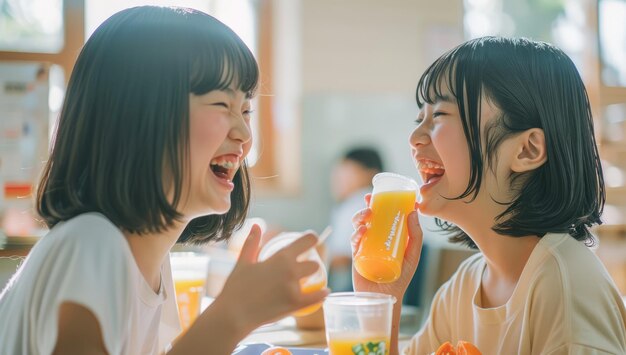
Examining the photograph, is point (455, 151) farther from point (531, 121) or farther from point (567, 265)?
point (567, 265)

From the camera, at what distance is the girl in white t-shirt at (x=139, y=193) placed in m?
0.76

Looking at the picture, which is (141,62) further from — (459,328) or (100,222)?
(459,328)

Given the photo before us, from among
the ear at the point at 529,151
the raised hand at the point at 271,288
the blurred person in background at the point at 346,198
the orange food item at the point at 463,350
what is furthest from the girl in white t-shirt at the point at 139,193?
the blurred person in background at the point at 346,198

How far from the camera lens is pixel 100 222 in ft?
2.67

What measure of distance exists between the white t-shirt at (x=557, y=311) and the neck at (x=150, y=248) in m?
0.56

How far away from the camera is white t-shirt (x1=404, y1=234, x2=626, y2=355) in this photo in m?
0.92

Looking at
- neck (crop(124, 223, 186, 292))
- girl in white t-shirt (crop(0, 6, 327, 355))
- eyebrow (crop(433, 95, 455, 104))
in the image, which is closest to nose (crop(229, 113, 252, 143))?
girl in white t-shirt (crop(0, 6, 327, 355))

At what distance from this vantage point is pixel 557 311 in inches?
37.9

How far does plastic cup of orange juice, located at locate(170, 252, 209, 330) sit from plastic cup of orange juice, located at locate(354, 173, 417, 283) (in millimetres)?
385

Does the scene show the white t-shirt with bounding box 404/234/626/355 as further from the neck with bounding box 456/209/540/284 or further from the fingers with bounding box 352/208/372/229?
the fingers with bounding box 352/208/372/229

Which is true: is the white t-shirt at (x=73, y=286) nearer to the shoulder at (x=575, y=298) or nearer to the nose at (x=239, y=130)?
the nose at (x=239, y=130)

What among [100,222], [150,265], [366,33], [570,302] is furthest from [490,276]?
[366,33]

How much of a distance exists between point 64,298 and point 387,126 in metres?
4.09

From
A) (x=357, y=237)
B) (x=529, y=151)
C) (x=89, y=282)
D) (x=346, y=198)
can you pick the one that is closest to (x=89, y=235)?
(x=89, y=282)
